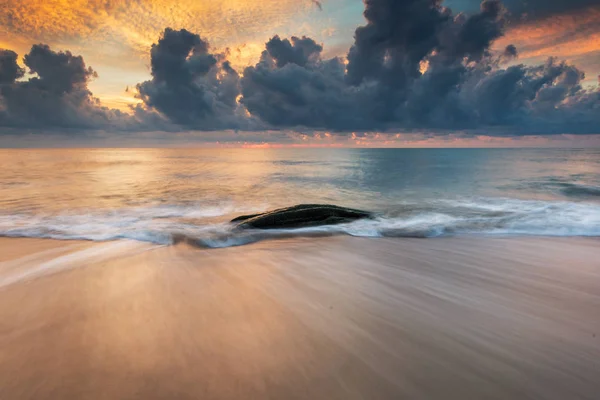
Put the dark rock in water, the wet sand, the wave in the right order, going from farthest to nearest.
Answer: the dark rock in water < the wave < the wet sand

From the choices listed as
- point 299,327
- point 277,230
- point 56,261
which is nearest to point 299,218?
point 277,230

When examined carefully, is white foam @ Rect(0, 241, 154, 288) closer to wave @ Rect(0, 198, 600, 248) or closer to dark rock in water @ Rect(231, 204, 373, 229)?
wave @ Rect(0, 198, 600, 248)

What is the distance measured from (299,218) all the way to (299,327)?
5.07 meters

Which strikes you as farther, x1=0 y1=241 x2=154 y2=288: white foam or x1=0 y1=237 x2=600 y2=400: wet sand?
x1=0 y1=241 x2=154 y2=288: white foam

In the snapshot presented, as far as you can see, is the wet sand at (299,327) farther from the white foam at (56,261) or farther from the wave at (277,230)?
the wave at (277,230)

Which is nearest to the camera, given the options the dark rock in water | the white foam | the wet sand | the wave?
the wet sand

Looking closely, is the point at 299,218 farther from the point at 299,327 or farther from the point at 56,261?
the point at 299,327

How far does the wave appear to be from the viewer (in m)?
7.05

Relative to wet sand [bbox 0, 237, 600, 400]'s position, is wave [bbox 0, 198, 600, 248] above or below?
below

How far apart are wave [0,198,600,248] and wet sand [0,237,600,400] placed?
1687 millimetres

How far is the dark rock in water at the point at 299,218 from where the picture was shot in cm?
771

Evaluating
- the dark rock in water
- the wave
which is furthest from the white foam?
the dark rock in water

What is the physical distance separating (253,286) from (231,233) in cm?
315

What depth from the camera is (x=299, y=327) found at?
9.96 feet
